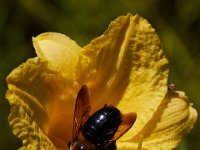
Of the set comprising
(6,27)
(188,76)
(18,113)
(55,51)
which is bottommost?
(188,76)

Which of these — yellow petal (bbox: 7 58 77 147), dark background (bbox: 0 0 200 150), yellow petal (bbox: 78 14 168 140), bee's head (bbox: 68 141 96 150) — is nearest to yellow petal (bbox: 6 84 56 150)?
yellow petal (bbox: 7 58 77 147)

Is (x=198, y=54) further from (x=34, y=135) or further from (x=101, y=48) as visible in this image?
(x=34, y=135)

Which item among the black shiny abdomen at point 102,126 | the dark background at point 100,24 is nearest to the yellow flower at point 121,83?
the black shiny abdomen at point 102,126

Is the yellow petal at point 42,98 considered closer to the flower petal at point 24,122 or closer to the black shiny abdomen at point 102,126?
the flower petal at point 24,122

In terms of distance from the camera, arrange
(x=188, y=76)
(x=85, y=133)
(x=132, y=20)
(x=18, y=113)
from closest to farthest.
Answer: (x=18, y=113), (x=85, y=133), (x=132, y=20), (x=188, y=76)

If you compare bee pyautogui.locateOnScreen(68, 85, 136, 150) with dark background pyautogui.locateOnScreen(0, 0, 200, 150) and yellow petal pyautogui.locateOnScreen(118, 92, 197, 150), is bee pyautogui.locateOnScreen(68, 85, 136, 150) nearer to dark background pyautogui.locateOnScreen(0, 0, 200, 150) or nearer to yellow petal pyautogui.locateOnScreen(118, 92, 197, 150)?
yellow petal pyautogui.locateOnScreen(118, 92, 197, 150)

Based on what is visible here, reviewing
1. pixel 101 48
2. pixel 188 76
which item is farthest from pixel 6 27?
pixel 101 48

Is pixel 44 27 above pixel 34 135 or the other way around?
above
